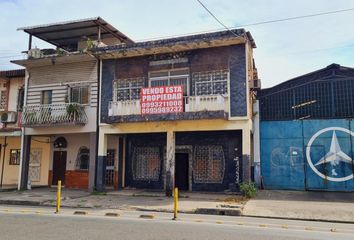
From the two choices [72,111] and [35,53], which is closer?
[72,111]

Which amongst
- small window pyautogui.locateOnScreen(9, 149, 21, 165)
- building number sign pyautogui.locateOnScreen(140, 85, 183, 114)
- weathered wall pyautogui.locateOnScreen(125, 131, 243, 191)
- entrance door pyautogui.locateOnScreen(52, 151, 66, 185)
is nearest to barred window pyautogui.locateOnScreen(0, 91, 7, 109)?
small window pyautogui.locateOnScreen(9, 149, 21, 165)

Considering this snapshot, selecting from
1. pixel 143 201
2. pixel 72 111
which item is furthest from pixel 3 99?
pixel 143 201

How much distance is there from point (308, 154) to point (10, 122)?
17046 millimetres

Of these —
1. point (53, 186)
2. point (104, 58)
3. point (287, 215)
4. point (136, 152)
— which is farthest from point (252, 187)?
point (53, 186)

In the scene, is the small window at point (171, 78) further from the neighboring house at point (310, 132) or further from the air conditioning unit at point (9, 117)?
the air conditioning unit at point (9, 117)

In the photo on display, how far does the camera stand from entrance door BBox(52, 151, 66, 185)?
22734 mm

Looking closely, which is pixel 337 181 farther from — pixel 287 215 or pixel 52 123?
pixel 52 123

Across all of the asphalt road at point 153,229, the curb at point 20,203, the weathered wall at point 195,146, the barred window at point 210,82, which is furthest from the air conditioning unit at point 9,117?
the asphalt road at point 153,229

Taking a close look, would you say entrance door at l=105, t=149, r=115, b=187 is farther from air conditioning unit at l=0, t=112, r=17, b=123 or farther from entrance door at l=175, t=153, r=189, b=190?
air conditioning unit at l=0, t=112, r=17, b=123

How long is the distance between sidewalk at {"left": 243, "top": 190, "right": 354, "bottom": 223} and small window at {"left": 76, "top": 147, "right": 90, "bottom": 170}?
10.4m

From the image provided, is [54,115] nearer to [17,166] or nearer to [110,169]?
[110,169]

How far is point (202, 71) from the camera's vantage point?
18.2 metres

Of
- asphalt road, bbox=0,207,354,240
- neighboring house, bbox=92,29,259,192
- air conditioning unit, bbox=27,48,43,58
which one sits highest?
air conditioning unit, bbox=27,48,43,58

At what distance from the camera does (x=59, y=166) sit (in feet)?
74.9
